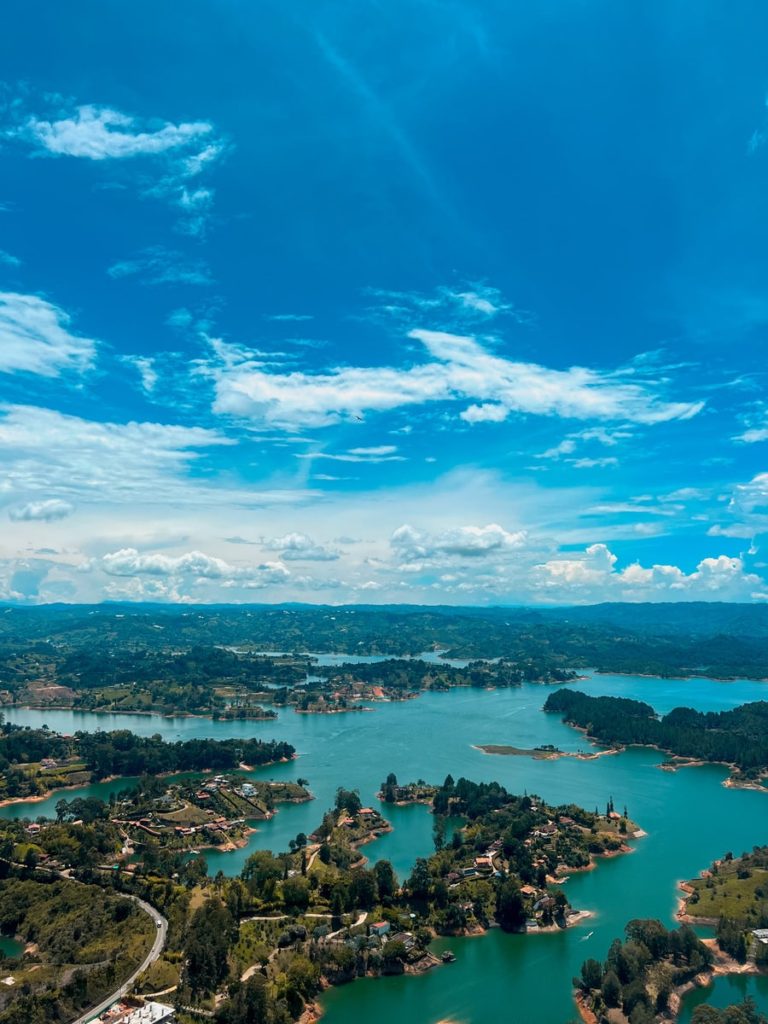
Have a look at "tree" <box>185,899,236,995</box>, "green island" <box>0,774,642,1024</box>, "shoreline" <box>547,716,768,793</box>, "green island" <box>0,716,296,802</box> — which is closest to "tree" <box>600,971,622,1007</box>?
"green island" <box>0,774,642,1024</box>

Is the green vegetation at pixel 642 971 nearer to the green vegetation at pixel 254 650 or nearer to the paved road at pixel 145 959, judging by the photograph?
the paved road at pixel 145 959

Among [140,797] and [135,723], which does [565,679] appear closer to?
[135,723]

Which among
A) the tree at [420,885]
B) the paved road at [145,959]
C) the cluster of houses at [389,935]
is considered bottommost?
the cluster of houses at [389,935]

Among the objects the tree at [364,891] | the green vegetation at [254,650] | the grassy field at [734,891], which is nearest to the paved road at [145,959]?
the tree at [364,891]

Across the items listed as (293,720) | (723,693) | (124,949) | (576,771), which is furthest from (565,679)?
(124,949)

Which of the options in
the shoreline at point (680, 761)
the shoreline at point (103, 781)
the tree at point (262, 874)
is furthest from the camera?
the shoreline at point (680, 761)
